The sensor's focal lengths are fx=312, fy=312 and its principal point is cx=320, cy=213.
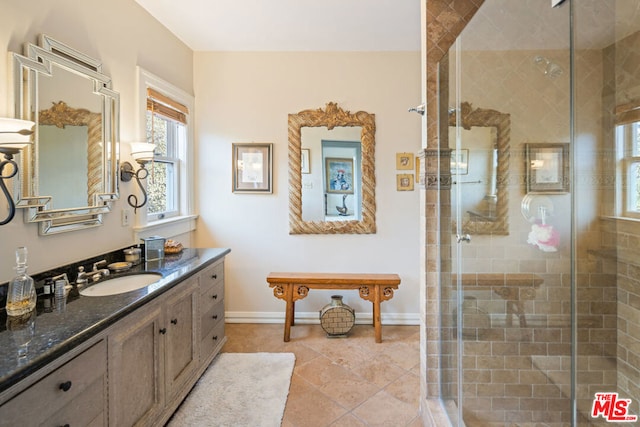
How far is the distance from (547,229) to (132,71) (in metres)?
2.89

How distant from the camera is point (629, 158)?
1.69m

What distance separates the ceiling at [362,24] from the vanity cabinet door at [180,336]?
2077 mm

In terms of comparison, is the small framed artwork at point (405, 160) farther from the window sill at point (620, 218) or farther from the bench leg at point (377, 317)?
the window sill at point (620, 218)

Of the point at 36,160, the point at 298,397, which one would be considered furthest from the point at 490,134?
the point at 36,160

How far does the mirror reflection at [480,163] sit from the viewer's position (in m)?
1.74

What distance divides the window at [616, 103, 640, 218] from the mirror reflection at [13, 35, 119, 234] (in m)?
2.95

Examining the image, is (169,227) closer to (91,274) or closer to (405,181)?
(91,274)

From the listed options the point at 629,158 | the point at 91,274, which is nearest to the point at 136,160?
the point at 91,274

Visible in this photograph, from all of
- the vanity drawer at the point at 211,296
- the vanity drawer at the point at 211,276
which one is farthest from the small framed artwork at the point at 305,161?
the vanity drawer at the point at 211,296

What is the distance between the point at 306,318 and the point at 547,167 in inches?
94.7

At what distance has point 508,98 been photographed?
1.72 meters

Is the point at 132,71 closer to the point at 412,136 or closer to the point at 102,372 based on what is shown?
the point at 102,372

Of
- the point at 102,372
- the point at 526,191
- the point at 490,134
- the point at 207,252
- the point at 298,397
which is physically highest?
the point at 490,134

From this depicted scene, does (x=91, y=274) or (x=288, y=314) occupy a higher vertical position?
(x=91, y=274)
